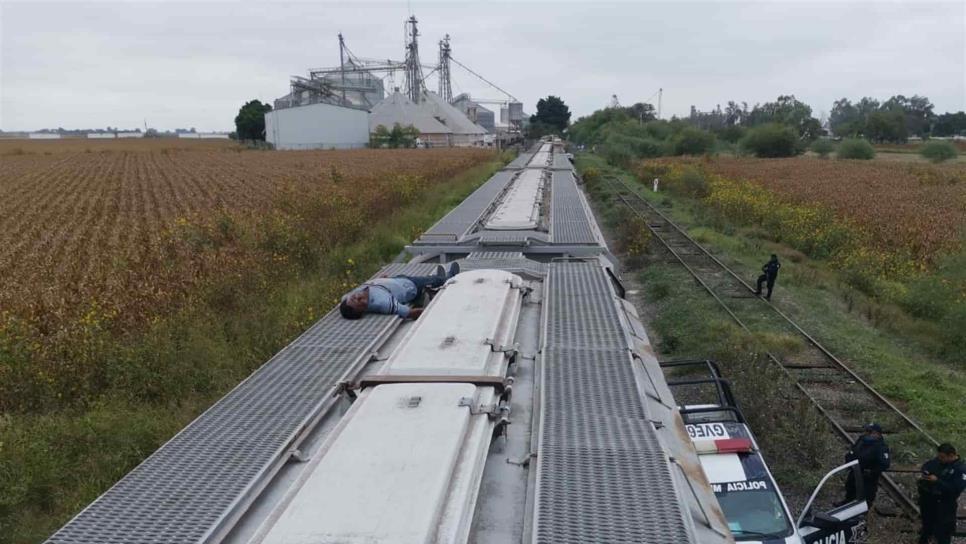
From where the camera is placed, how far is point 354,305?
205 inches

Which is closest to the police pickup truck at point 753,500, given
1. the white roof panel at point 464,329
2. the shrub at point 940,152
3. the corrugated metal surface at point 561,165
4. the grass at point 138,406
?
the white roof panel at point 464,329

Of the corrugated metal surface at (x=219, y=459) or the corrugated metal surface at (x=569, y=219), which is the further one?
the corrugated metal surface at (x=569, y=219)

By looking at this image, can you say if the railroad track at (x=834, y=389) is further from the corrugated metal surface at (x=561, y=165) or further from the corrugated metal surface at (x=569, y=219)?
the corrugated metal surface at (x=561, y=165)

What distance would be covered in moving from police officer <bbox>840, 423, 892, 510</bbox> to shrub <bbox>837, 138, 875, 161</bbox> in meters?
54.7

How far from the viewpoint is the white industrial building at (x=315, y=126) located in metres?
65.2

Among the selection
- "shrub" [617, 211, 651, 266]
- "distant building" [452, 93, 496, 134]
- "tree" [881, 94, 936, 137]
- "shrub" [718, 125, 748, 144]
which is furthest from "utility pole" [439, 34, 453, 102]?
"shrub" [617, 211, 651, 266]

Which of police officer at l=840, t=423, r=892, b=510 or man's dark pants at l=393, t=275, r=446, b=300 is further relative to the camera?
man's dark pants at l=393, t=275, r=446, b=300

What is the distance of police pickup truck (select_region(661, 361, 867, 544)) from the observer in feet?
14.3

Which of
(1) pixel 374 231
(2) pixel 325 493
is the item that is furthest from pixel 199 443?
(1) pixel 374 231

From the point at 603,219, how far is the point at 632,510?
20.4m

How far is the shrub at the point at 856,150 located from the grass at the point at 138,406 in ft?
179

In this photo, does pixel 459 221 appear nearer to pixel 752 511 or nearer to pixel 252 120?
pixel 752 511

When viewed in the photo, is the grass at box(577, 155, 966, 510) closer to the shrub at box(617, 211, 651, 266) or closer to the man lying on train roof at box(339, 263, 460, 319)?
the shrub at box(617, 211, 651, 266)

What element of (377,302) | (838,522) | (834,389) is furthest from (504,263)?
(834,389)
